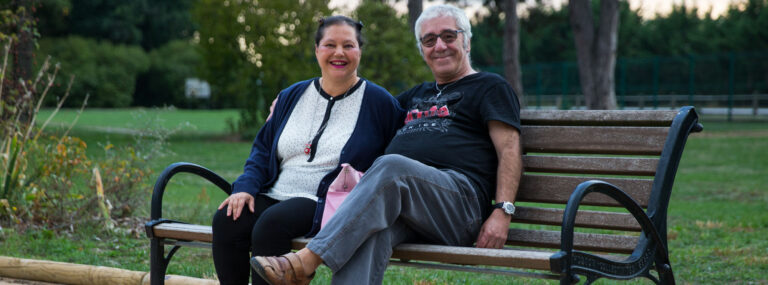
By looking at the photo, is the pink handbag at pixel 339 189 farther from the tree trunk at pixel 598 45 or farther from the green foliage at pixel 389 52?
the tree trunk at pixel 598 45

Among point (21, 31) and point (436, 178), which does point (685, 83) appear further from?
point (436, 178)

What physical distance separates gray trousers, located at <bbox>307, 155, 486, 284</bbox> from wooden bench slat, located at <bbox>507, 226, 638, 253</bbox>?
41 centimetres

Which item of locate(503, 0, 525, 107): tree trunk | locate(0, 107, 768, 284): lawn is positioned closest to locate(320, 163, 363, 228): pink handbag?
locate(0, 107, 768, 284): lawn

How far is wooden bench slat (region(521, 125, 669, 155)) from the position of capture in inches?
131

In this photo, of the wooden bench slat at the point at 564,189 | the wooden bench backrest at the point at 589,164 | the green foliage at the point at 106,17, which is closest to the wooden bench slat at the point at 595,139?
the wooden bench backrest at the point at 589,164

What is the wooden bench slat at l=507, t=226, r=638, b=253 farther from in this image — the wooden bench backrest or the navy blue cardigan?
the navy blue cardigan

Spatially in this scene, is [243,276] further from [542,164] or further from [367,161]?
[542,164]

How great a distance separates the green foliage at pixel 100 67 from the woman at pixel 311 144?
36.8 meters

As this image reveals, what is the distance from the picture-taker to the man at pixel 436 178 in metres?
2.86

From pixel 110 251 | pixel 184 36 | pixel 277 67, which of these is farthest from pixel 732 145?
pixel 184 36

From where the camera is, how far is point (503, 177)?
3266mm

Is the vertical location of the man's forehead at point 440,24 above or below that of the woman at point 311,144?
above

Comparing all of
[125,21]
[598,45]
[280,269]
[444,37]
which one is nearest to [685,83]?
[598,45]

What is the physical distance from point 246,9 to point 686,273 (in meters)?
14.5
